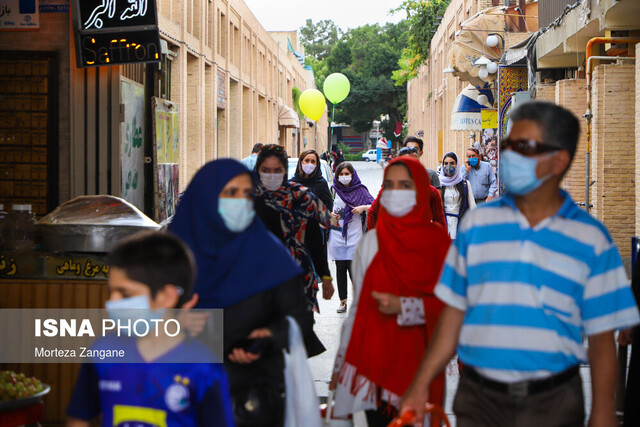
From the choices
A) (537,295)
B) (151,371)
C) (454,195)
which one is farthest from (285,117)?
(151,371)

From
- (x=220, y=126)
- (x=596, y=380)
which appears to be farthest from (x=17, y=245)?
(x=220, y=126)

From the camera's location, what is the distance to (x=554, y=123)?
3037mm

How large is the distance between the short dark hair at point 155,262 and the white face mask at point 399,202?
1.78 m

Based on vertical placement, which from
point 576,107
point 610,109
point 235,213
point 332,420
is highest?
Result: point 576,107

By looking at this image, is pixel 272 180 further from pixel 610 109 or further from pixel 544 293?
pixel 610 109

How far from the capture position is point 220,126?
93.7 ft

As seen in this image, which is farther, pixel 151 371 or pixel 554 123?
pixel 554 123

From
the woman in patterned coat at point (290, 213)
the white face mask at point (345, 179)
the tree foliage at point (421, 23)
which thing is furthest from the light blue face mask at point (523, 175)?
the tree foliage at point (421, 23)

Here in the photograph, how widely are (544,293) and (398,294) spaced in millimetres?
1345

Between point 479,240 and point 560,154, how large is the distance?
42cm

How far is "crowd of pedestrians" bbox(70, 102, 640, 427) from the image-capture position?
2.94 m

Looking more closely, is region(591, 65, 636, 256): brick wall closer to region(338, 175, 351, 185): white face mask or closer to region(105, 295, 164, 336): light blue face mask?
region(338, 175, 351, 185): white face mask

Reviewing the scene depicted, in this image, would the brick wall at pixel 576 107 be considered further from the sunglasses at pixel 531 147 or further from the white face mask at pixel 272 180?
the sunglasses at pixel 531 147

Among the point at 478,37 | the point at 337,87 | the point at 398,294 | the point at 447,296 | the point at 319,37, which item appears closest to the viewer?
the point at 447,296
